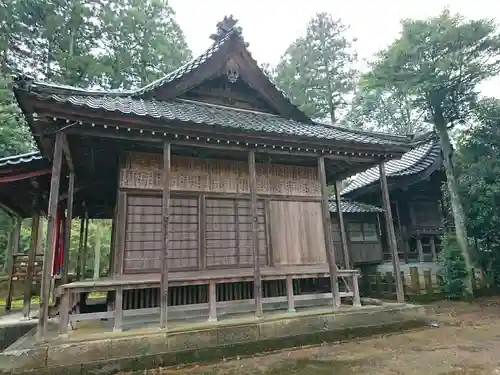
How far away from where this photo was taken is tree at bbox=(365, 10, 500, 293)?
13570mm

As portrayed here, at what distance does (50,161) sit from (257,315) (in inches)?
230

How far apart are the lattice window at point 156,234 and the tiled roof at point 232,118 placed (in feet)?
6.84

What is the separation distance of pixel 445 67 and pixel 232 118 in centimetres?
1032

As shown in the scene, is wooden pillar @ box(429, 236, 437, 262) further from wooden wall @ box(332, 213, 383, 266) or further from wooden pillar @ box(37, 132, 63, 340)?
wooden pillar @ box(37, 132, 63, 340)

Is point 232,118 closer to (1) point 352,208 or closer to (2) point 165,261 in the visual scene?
(2) point 165,261

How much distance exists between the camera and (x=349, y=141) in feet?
27.1

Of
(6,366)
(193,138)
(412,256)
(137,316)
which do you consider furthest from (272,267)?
(412,256)

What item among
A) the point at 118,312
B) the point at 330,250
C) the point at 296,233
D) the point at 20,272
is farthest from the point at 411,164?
the point at 20,272

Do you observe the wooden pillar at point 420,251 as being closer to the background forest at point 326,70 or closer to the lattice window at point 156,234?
the background forest at point 326,70

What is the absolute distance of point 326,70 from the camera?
2645 cm

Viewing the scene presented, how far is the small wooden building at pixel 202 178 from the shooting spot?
6.37 m

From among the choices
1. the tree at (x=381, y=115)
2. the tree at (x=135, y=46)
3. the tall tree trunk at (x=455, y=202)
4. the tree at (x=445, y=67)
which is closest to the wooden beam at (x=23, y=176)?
the tree at (x=445, y=67)

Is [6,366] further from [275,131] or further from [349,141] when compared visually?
[349,141]

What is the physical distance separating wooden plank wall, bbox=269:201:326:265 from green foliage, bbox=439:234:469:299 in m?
6.95
